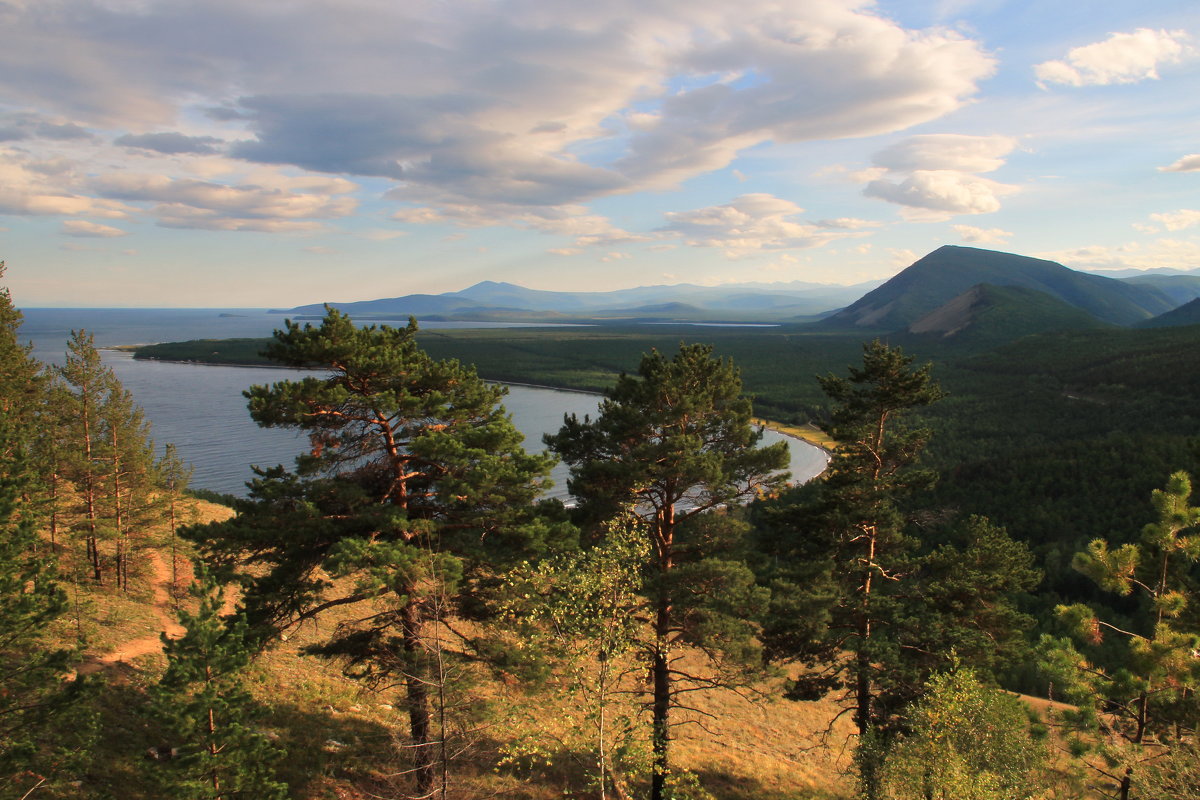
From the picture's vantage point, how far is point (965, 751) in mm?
11375

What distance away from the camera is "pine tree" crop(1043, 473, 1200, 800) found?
34.9ft

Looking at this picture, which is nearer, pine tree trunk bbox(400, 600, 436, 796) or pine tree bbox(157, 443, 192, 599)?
pine tree trunk bbox(400, 600, 436, 796)

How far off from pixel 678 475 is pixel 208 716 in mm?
9658

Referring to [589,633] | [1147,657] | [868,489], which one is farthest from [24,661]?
[1147,657]

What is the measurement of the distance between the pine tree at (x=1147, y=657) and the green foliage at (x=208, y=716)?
12.9 metres

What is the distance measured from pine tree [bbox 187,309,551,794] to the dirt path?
2.41m

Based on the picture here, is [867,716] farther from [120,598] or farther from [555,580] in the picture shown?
[120,598]

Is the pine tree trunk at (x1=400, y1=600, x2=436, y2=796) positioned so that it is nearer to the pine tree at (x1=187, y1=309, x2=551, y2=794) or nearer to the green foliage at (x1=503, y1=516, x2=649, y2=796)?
the pine tree at (x1=187, y1=309, x2=551, y2=794)

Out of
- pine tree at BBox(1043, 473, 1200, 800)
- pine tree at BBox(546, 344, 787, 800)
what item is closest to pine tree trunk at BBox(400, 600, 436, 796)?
pine tree at BBox(546, 344, 787, 800)

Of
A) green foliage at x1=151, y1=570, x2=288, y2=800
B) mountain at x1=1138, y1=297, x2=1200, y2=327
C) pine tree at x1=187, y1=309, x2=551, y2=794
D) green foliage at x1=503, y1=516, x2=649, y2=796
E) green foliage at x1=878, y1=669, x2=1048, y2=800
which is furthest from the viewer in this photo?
mountain at x1=1138, y1=297, x2=1200, y2=327

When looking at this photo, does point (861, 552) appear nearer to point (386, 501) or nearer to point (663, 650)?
point (663, 650)

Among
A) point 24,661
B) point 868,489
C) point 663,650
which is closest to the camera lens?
point 24,661

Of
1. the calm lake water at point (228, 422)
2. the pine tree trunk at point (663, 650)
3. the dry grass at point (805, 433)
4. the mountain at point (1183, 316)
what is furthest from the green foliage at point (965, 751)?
the mountain at point (1183, 316)

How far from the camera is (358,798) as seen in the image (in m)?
13.7
